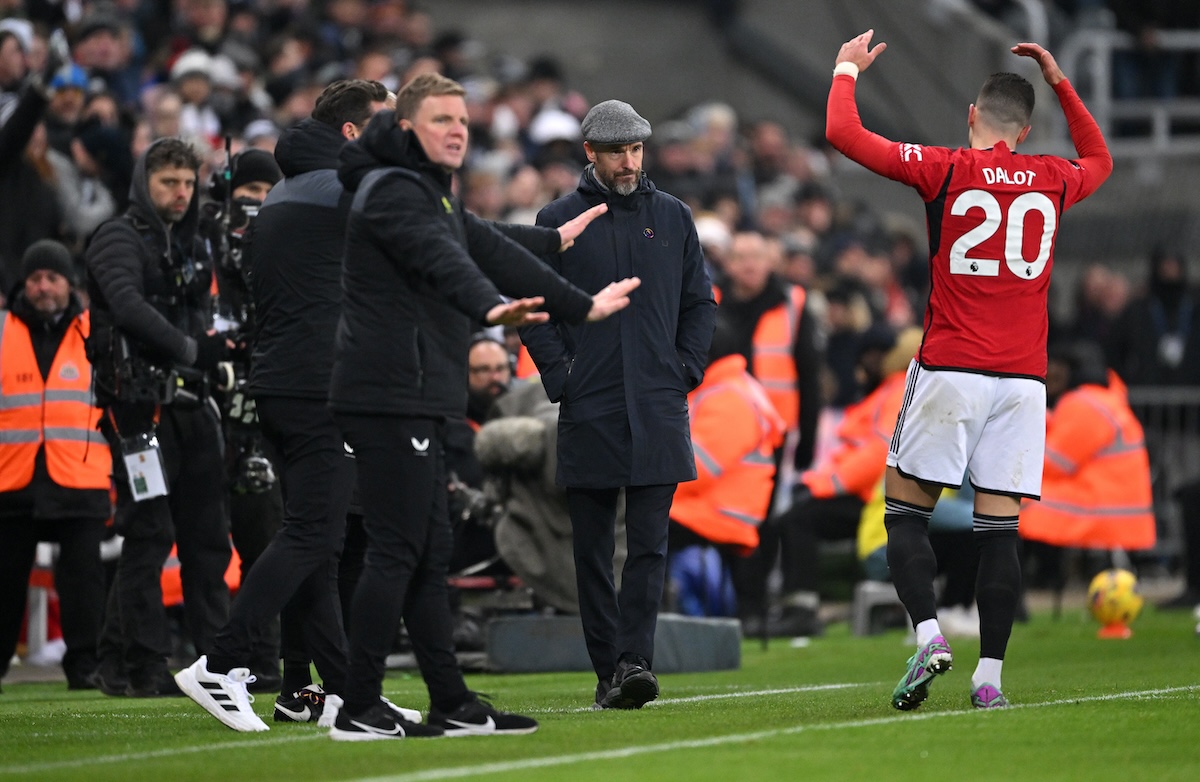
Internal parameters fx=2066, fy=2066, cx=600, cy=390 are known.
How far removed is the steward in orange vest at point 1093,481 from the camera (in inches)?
589

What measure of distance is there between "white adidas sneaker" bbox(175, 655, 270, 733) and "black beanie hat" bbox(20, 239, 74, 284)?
11.7 feet

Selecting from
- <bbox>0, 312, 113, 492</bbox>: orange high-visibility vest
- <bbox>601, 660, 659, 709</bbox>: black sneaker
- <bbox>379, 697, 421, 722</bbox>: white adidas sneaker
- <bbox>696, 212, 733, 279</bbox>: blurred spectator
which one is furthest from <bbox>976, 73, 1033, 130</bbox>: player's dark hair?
<bbox>696, 212, 733, 279</bbox>: blurred spectator

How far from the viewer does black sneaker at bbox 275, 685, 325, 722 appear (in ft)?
26.6

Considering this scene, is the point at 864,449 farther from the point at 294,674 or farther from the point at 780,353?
the point at 294,674

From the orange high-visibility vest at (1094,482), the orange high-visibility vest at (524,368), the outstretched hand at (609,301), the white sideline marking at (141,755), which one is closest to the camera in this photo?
the white sideline marking at (141,755)

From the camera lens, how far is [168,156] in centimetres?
967

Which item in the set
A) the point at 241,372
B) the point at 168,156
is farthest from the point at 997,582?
the point at 168,156

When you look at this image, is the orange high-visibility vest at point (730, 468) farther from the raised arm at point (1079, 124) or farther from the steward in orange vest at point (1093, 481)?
the raised arm at point (1079, 124)

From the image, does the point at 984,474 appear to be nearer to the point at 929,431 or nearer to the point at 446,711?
the point at 929,431

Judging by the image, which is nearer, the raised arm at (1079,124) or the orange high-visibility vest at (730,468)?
the raised arm at (1079,124)

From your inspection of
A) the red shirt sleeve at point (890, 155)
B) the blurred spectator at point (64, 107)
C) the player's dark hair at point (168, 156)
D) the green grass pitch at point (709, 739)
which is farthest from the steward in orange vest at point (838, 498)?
the red shirt sleeve at point (890, 155)

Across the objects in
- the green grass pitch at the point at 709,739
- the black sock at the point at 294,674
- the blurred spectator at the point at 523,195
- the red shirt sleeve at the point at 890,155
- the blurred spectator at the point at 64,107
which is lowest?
the green grass pitch at the point at 709,739

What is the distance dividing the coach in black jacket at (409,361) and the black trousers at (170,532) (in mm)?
2784

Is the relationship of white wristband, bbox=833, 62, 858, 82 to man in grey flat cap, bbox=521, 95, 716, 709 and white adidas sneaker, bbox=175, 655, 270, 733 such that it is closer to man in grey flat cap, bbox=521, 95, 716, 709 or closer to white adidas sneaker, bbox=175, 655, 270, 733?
man in grey flat cap, bbox=521, 95, 716, 709
